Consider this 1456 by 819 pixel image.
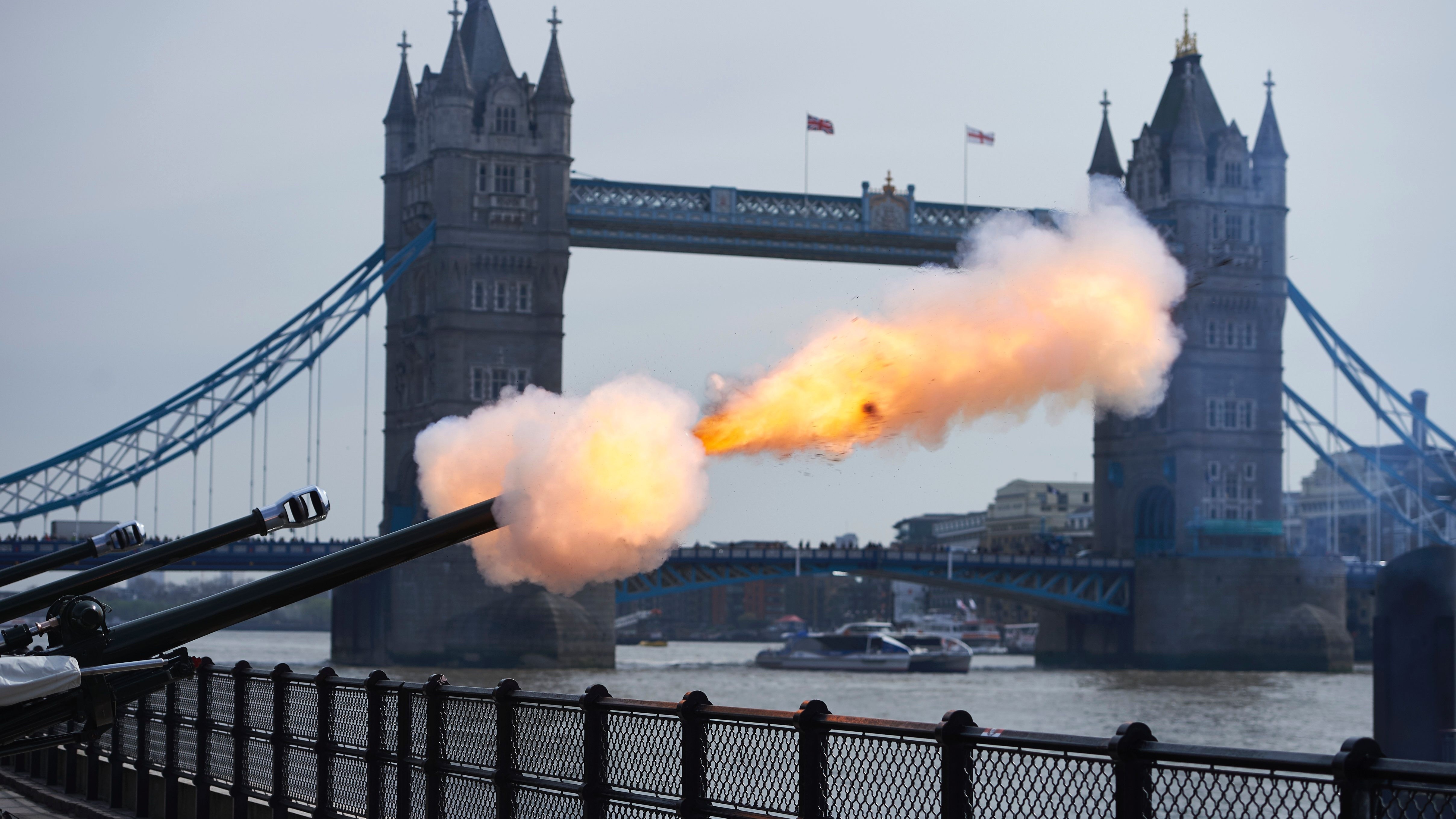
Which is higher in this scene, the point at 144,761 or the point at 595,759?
the point at 595,759

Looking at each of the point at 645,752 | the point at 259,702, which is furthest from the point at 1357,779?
the point at 259,702

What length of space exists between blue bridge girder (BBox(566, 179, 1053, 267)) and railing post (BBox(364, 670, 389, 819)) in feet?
259

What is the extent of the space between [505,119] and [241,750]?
79402mm

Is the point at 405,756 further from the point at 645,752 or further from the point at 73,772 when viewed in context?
the point at 73,772

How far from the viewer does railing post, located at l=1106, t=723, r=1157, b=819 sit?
6.52m

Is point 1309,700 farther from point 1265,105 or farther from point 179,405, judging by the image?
point 179,405

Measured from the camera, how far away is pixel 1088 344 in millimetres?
18266

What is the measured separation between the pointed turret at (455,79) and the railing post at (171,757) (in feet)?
251

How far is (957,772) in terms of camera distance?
724cm

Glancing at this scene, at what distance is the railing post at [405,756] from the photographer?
442 inches

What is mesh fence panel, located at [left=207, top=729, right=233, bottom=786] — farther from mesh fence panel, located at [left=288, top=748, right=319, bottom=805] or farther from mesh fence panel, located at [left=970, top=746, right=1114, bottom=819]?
mesh fence panel, located at [left=970, top=746, right=1114, bottom=819]

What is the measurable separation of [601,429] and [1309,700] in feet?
208

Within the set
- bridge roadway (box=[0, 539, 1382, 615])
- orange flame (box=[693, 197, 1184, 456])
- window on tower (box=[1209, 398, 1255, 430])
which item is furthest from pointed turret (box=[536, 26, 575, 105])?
orange flame (box=[693, 197, 1184, 456])

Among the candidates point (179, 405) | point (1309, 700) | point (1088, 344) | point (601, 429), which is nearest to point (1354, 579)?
point (1309, 700)
